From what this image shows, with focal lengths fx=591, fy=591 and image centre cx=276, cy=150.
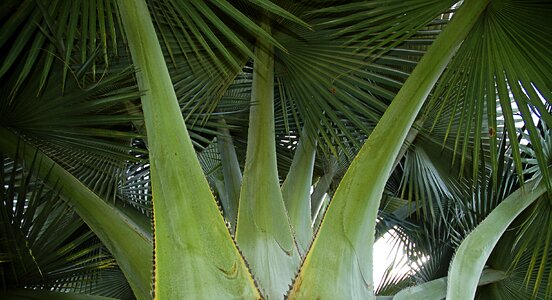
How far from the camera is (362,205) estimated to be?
169cm

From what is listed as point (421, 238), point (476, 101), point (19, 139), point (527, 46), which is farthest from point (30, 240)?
point (421, 238)

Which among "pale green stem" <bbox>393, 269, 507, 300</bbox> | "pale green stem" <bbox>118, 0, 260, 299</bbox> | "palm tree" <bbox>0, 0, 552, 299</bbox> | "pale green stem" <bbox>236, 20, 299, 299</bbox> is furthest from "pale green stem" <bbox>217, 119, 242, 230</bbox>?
"pale green stem" <bbox>118, 0, 260, 299</bbox>

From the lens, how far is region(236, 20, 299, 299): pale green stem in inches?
72.1

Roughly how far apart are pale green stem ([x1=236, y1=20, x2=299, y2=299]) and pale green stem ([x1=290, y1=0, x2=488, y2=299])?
0.19 m

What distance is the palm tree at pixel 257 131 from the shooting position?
159cm

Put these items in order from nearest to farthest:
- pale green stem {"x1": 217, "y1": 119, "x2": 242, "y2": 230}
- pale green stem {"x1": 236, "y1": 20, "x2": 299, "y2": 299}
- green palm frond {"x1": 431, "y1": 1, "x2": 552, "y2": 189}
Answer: pale green stem {"x1": 236, "y1": 20, "x2": 299, "y2": 299} → green palm frond {"x1": 431, "y1": 1, "x2": 552, "y2": 189} → pale green stem {"x1": 217, "y1": 119, "x2": 242, "y2": 230}

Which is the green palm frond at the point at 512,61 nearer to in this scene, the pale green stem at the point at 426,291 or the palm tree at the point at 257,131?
the palm tree at the point at 257,131

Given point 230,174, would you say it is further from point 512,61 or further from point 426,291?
point 512,61

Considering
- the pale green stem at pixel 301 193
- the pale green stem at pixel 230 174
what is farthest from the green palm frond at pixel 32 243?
the pale green stem at pixel 301 193

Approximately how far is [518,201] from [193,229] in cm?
162

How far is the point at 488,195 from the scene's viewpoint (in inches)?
126

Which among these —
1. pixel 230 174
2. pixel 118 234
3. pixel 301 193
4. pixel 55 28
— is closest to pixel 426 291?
pixel 301 193

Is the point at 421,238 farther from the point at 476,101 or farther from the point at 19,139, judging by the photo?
the point at 19,139

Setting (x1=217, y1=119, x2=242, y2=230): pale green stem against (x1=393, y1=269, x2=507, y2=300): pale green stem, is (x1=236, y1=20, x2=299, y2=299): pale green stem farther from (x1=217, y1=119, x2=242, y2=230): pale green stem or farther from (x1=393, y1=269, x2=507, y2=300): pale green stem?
(x1=393, y1=269, x2=507, y2=300): pale green stem
